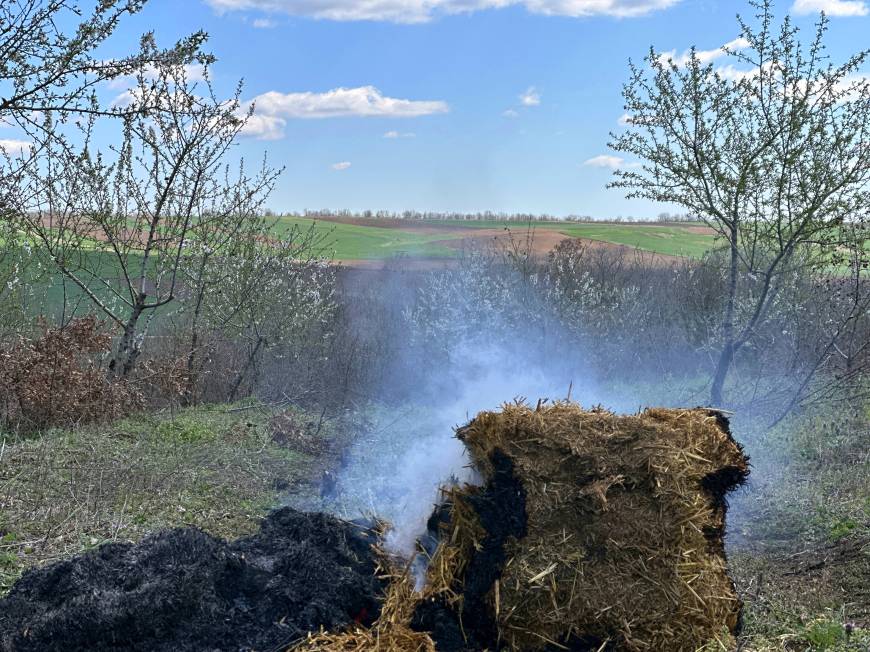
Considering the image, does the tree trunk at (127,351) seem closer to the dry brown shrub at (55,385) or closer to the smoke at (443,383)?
the dry brown shrub at (55,385)

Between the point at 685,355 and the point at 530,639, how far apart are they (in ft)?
35.1

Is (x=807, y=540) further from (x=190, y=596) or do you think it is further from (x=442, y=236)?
(x=442, y=236)

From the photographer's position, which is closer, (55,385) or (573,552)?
(573,552)

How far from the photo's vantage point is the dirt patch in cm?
382

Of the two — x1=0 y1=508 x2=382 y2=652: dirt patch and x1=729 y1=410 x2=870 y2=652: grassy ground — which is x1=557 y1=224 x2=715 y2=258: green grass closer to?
x1=729 y1=410 x2=870 y2=652: grassy ground

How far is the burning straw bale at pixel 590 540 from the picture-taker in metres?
4.12

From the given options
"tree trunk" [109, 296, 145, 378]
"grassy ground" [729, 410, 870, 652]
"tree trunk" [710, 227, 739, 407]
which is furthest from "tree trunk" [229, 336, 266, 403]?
"grassy ground" [729, 410, 870, 652]

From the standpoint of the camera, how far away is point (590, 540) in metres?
4.19

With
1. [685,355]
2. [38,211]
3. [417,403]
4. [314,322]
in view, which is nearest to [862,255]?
[685,355]

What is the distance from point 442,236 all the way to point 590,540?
13318 millimetres

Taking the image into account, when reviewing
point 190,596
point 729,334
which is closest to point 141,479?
point 190,596

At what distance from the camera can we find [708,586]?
14.1 ft

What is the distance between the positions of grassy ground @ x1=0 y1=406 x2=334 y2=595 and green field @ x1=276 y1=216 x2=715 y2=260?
478 cm

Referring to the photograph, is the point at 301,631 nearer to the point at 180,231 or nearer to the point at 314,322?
the point at 180,231
